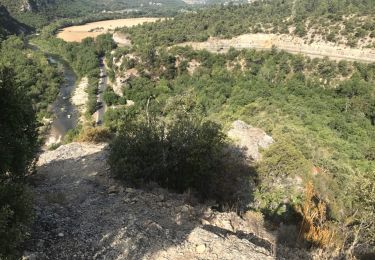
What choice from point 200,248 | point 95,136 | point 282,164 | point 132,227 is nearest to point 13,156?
point 132,227

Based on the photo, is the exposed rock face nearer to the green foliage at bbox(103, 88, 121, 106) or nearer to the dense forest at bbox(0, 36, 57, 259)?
the dense forest at bbox(0, 36, 57, 259)

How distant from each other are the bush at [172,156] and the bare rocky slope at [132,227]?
38.5 inches

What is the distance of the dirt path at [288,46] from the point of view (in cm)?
6304

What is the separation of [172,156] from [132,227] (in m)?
5.33

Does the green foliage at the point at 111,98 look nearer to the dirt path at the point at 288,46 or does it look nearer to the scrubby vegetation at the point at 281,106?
the scrubby vegetation at the point at 281,106

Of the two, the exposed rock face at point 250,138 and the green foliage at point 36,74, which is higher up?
the exposed rock face at point 250,138

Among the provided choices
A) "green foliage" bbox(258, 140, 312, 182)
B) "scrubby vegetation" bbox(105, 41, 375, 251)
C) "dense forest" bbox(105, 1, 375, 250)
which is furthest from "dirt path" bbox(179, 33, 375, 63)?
"green foliage" bbox(258, 140, 312, 182)

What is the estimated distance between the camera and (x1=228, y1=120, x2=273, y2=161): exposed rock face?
24.4 metres

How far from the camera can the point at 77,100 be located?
227 ft

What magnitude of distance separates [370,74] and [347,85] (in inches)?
230

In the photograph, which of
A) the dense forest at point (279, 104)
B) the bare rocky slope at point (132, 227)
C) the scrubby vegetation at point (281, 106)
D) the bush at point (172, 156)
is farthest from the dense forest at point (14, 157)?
the scrubby vegetation at point (281, 106)

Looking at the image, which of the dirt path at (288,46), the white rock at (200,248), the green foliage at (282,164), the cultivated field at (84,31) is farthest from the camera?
the cultivated field at (84,31)

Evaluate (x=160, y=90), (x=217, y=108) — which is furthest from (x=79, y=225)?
(x=160, y=90)

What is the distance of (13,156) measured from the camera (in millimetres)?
11406
